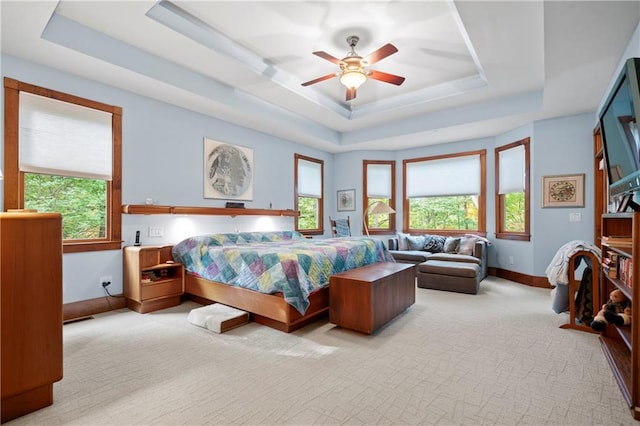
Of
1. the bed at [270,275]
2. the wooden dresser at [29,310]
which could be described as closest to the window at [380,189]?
the bed at [270,275]

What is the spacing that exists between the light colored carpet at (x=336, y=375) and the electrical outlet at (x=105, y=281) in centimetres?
51

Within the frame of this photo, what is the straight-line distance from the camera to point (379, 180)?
24.2ft

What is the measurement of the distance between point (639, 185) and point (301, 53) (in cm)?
344

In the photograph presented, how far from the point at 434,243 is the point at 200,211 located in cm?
447

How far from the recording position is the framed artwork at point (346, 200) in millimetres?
7379

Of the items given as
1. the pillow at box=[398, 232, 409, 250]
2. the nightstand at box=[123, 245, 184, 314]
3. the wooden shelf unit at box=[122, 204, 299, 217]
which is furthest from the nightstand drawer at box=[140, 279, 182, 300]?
the pillow at box=[398, 232, 409, 250]

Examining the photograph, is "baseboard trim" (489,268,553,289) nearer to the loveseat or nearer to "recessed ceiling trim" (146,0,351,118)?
the loveseat

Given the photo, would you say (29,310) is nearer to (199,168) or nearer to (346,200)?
(199,168)

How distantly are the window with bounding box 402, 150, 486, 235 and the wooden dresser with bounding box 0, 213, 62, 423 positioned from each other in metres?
6.39

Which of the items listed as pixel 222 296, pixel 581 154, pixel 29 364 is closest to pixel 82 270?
Result: pixel 222 296

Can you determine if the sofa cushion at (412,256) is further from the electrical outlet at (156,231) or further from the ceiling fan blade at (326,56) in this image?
the electrical outlet at (156,231)

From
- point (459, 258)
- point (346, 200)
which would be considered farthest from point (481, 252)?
point (346, 200)

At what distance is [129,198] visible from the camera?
398cm

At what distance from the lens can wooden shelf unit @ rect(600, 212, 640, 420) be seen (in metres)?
1.80
